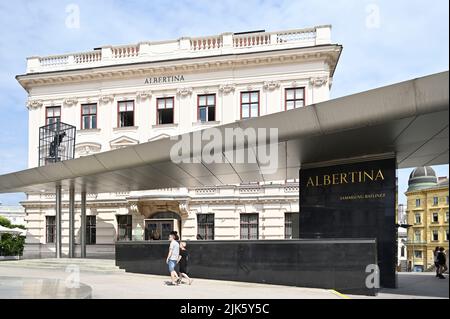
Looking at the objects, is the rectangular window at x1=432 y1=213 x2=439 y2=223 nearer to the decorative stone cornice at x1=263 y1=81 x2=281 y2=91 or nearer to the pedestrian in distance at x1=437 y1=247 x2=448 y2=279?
the pedestrian in distance at x1=437 y1=247 x2=448 y2=279

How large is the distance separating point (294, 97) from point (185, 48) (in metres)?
8.84

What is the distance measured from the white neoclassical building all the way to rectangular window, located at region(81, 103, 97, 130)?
0.08m

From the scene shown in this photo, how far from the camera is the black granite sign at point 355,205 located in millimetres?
13602

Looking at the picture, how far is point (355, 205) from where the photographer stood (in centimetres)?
1451

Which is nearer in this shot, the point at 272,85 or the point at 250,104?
the point at 272,85

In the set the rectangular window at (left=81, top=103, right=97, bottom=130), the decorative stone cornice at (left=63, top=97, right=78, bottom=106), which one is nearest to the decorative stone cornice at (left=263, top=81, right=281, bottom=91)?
the rectangular window at (left=81, top=103, right=97, bottom=130)

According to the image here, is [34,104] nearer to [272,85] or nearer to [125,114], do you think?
[125,114]

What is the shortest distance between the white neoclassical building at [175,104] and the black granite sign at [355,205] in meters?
15.9

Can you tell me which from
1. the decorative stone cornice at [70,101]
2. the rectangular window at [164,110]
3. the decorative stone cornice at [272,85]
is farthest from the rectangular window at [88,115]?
the decorative stone cornice at [272,85]

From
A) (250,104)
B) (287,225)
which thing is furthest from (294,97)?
(287,225)

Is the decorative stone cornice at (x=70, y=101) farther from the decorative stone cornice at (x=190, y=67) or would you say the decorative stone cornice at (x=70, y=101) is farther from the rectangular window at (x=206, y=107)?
the rectangular window at (x=206, y=107)

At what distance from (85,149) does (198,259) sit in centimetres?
2418

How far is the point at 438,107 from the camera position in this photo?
1042 centimetres

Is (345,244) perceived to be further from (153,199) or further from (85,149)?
(85,149)
